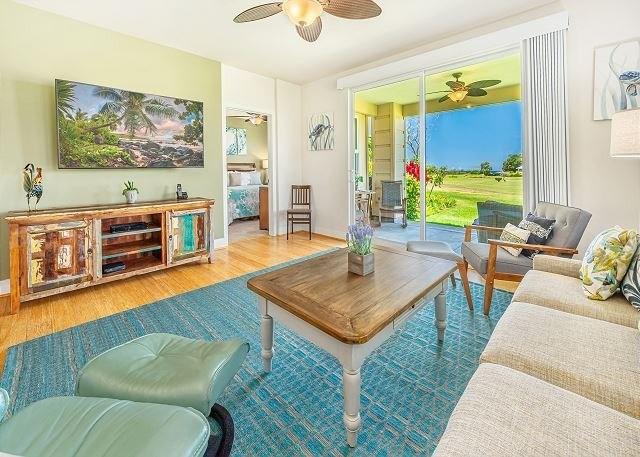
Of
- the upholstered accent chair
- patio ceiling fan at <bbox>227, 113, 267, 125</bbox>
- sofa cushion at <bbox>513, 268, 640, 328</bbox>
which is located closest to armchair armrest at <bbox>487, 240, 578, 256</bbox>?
the upholstered accent chair

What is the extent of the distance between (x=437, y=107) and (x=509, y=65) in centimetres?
89

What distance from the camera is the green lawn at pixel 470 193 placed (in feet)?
12.3

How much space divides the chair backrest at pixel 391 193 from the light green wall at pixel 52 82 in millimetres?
2988

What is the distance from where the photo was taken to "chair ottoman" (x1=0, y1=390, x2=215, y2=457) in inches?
33.3

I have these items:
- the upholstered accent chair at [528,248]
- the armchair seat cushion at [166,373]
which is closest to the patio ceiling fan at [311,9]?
the upholstered accent chair at [528,248]

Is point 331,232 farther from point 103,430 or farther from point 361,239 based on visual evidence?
point 103,430

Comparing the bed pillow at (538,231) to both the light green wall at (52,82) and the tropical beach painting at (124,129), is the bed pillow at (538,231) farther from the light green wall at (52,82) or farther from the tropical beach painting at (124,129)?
the light green wall at (52,82)

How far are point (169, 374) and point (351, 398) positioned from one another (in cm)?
73

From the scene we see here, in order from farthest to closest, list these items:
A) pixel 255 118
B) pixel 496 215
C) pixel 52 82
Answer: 1. pixel 255 118
2. pixel 496 215
3. pixel 52 82

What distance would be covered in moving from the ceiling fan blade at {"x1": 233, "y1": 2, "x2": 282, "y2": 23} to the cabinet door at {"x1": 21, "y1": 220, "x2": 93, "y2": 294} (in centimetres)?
238

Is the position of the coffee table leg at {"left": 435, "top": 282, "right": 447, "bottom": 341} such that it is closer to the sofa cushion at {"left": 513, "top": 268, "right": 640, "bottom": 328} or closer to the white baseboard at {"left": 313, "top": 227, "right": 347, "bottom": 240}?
the sofa cushion at {"left": 513, "top": 268, "right": 640, "bottom": 328}

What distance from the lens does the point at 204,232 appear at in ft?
13.4


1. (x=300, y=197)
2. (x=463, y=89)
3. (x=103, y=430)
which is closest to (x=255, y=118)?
(x=300, y=197)

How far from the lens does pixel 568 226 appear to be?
2498 millimetres
